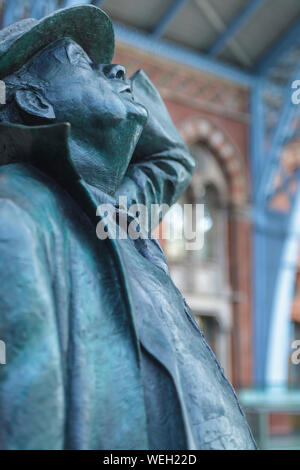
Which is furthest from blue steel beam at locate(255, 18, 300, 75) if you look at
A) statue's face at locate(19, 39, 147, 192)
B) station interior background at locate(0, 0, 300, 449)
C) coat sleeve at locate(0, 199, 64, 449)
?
coat sleeve at locate(0, 199, 64, 449)

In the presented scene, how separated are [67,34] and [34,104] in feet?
0.55

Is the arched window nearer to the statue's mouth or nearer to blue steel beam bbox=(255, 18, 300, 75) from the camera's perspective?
blue steel beam bbox=(255, 18, 300, 75)

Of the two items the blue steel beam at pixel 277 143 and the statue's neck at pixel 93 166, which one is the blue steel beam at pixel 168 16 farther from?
the statue's neck at pixel 93 166

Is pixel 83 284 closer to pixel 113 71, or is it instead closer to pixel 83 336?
pixel 83 336

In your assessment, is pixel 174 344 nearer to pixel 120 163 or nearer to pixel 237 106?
pixel 120 163

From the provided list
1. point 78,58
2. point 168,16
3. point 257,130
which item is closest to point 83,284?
point 78,58

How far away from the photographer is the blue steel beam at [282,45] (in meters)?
10.8

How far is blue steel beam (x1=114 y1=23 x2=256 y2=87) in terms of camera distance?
375 inches

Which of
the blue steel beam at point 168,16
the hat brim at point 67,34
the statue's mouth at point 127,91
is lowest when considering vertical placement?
the statue's mouth at point 127,91

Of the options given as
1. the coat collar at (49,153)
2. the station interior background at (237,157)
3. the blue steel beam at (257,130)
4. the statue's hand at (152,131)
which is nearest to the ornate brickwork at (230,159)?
the station interior background at (237,157)

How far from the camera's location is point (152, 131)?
136cm

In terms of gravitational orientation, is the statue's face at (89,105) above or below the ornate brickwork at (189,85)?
below

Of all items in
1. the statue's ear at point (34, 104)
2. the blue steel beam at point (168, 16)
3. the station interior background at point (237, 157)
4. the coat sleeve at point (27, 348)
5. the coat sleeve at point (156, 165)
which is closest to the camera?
the coat sleeve at point (27, 348)

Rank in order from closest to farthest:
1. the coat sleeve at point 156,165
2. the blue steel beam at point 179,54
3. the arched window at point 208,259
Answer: the coat sleeve at point 156,165
the blue steel beam at point 179,54
the arched window at point 208,259
